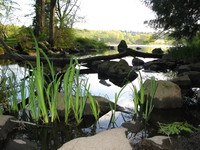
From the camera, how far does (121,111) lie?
254 centimetres

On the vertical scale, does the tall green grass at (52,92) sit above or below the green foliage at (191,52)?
below

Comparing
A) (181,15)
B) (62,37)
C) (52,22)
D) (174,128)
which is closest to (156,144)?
(174,128)

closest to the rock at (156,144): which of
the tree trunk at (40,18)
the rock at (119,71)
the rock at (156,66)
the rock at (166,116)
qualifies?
the rock at (166,116)

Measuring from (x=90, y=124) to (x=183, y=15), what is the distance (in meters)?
6.16

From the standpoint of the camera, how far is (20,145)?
4.97 ft

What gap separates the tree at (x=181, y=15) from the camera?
6480 mm

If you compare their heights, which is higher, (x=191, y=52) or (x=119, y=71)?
(x=191, y=52)

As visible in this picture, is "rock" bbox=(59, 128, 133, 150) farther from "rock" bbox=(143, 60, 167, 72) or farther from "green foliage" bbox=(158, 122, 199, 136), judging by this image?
"rock" bbox=(143, 60, 167, 72)

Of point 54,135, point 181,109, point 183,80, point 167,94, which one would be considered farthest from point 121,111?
point 183,80

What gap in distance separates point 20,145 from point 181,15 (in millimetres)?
6896

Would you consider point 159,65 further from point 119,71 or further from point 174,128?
point 174,128

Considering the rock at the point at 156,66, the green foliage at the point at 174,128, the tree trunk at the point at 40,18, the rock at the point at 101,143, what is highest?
the tree trunk at the point at 40,18

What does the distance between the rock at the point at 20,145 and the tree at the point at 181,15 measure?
677 centimetres

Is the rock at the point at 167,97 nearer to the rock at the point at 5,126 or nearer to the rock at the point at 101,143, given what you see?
the rock at the point at 101,143
